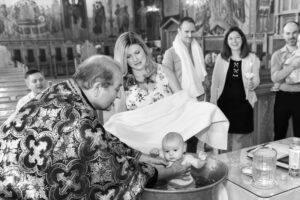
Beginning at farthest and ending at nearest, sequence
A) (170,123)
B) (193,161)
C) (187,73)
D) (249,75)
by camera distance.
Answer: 1. (187,73)
2. (249,75)
3. (170,123)
4. (193,161)

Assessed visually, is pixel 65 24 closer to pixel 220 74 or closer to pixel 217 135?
pixel 220 74

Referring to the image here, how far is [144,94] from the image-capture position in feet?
7.73

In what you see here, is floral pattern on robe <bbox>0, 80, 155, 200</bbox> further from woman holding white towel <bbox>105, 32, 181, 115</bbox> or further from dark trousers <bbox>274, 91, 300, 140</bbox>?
dark trousers <bbox>274, 91, 300, 140</bbox>

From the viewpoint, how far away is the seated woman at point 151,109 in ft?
7.02

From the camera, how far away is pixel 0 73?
37.3 ft

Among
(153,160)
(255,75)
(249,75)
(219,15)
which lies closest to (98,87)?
(153,160)

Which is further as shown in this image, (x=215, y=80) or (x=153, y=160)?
(x=215, y=80)

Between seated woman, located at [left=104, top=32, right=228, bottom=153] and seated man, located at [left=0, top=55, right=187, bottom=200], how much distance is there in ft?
2.70

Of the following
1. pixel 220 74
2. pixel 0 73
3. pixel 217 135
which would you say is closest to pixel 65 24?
pixel 0 73

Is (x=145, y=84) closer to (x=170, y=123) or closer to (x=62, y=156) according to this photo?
(x=170, y=123)

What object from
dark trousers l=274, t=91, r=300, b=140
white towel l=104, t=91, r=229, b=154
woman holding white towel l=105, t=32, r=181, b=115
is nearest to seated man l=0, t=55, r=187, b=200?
white towel l=104, t=91, r=229, b=154

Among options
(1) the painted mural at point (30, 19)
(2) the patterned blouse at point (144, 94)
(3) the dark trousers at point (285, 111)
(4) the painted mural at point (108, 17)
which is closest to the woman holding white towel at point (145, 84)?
(2) the patterned blouse at point (144, 94)

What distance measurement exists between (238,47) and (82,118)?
2.18m

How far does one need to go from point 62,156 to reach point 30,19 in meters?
12.5
